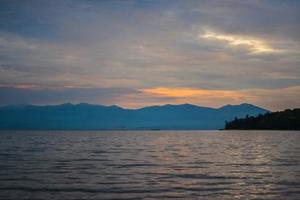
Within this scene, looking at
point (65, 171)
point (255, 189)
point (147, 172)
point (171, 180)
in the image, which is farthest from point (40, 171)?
point (255, 189)

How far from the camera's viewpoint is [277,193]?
91.2 feet

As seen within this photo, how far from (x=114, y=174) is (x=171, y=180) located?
20.4 ft

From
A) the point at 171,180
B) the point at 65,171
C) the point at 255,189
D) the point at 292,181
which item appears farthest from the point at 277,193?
the point at 65,171

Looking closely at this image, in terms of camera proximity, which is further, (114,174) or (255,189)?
(114,174)

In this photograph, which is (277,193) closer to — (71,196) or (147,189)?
(147,189)

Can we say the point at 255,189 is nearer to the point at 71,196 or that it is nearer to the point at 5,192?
the point at 71,196

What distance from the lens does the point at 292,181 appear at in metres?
33.0

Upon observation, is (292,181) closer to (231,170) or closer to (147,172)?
(231,170)

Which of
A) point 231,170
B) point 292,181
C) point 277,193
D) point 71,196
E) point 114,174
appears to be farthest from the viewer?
point 231,170

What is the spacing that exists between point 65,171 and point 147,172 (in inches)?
306

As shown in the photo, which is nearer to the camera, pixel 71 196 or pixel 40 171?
pixel 71 196

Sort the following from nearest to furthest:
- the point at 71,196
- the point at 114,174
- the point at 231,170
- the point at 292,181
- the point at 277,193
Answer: the point at 71,196, the point at 277,193, the point at 292,181, the point at 114,174, the point at 231,170

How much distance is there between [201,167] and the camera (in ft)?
142

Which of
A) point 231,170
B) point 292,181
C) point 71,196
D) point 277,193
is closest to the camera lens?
point 71,196
